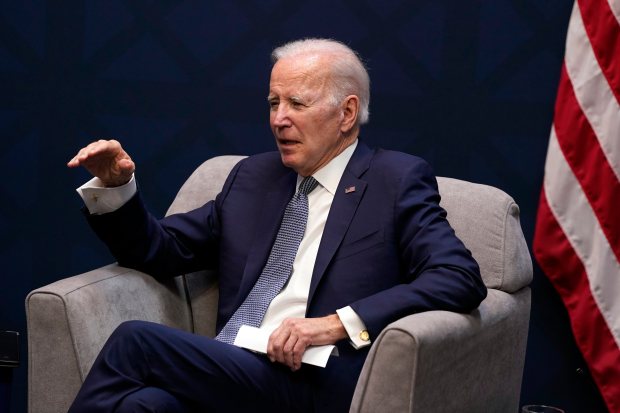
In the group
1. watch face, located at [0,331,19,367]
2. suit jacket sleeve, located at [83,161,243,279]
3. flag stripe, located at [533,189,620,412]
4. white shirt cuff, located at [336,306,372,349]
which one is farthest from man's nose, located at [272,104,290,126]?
flag stripe, located at [533,189,620,412]

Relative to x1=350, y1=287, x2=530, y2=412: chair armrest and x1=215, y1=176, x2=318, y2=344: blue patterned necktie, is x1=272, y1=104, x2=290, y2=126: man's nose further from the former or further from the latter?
x1=350, y1=287, x2=530, y2=412: chair armrest

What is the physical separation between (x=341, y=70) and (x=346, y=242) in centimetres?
48

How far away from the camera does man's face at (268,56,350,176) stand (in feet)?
9.01

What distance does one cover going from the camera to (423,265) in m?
2.53

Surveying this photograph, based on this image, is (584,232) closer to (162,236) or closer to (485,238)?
(485,238)

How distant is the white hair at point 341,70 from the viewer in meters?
2.78

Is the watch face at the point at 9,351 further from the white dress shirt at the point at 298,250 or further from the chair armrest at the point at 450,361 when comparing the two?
the chair armrest at the point at 450,361

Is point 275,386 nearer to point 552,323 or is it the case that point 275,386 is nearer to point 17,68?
point 552,323

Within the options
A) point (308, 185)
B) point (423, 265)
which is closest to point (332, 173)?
point (308, 185)

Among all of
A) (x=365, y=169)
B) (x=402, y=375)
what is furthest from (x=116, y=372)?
(x=365, y=169)

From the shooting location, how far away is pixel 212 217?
2900 mm

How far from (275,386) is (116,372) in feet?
1.24

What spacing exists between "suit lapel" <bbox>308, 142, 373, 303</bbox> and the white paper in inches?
6.9

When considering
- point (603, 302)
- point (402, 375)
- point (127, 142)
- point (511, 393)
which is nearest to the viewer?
point (402, 375)
